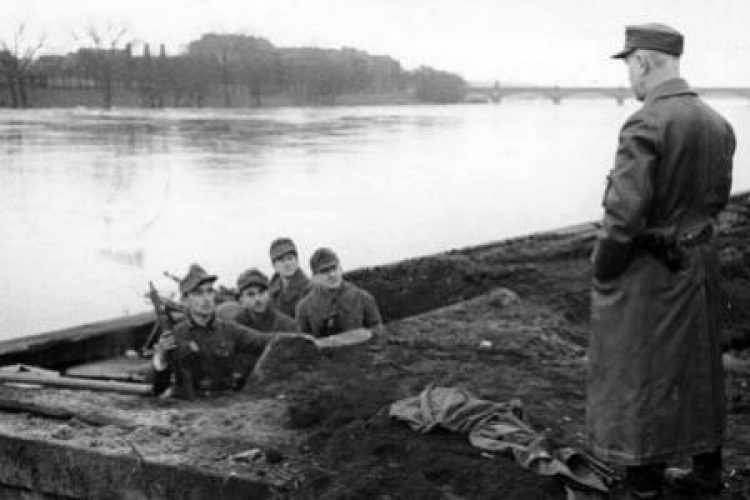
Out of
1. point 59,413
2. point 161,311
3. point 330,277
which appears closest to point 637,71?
point 59,413

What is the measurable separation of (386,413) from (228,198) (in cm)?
2532

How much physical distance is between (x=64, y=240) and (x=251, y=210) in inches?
230

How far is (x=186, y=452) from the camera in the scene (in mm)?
6180

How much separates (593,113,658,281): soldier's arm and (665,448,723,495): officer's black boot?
1070 mm

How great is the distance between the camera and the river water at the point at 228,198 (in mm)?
22094

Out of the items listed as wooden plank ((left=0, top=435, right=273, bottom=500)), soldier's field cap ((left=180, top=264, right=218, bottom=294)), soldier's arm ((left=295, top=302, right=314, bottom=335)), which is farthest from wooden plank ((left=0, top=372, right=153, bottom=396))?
soldier's arm ((left=295, top=302, right=314, bottom=335))

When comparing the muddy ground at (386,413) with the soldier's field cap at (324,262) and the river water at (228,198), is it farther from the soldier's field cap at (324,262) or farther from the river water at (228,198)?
the river water at (228,198)

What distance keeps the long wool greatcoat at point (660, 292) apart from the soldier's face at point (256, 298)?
494 centimetres

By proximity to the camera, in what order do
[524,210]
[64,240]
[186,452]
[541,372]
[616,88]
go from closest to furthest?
1. [186,452]
2. [541,372]
3. [64,240]
4. [524,210]
5. [616,88]

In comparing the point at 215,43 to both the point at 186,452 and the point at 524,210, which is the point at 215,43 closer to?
the point at 524,210

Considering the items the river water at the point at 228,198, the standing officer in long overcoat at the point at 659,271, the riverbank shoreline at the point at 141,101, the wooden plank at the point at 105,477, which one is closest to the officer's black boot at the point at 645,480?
the standing officer in long overcoat at the point at 659,271

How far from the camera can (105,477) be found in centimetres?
630

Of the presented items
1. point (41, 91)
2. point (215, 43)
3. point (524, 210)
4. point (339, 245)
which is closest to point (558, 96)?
point (215, 43)

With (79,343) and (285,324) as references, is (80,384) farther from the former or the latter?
(79,343)
